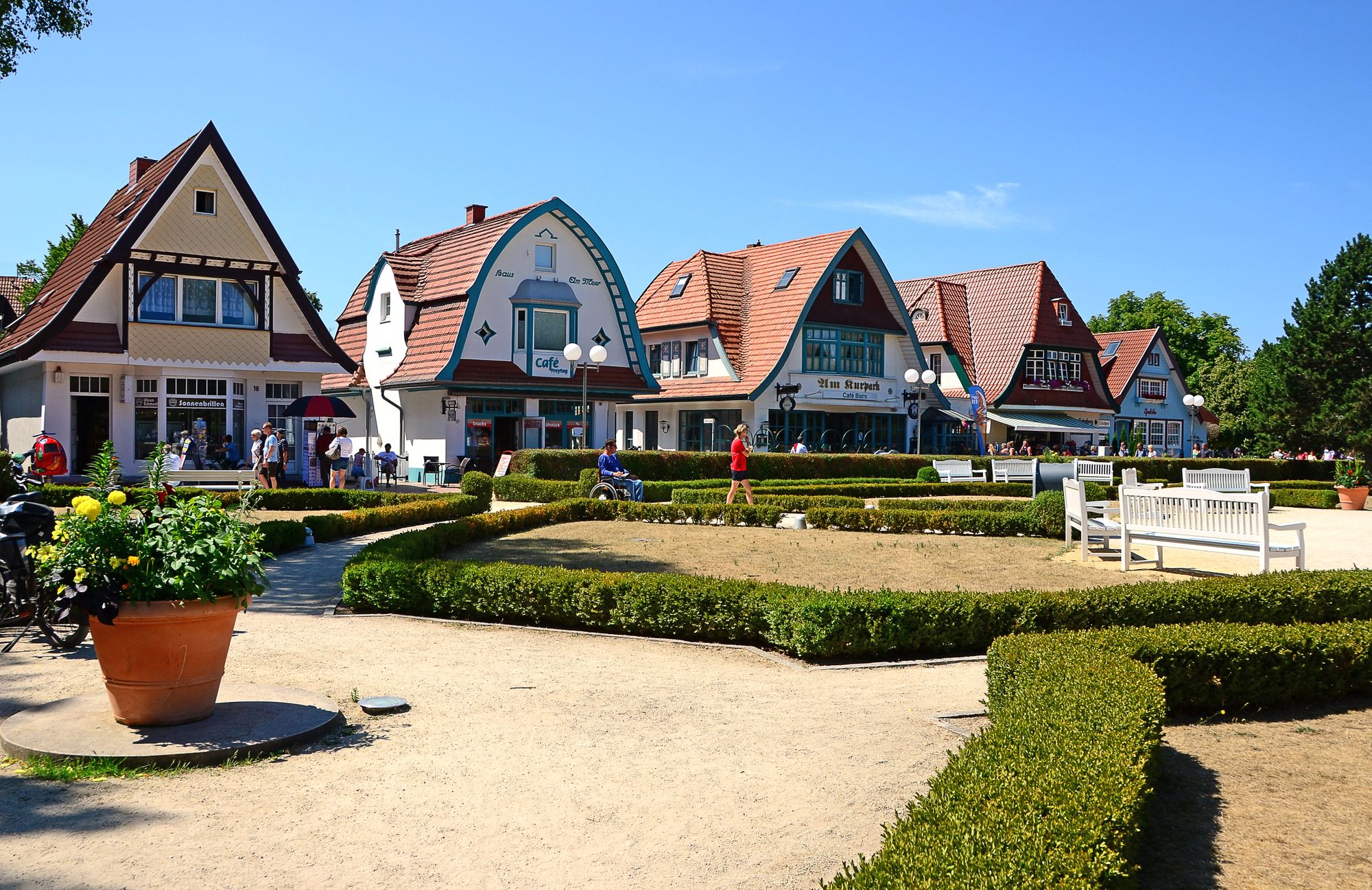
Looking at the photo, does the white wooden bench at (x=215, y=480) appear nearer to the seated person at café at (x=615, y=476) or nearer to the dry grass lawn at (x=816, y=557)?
the seated person at café at (x=615, y=476)

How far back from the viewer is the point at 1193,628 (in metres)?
8.35

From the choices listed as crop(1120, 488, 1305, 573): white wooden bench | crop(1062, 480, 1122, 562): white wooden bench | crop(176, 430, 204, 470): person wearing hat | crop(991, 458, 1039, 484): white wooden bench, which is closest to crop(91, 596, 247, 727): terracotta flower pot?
crop(1120, 488, 1305, 573): white wooden bench

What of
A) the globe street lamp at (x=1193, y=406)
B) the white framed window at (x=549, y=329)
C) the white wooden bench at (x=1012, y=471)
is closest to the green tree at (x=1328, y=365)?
the globe street lamp at (x=1193, y=406)

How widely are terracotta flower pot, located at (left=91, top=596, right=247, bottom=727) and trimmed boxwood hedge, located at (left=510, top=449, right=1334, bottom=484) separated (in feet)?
77.4

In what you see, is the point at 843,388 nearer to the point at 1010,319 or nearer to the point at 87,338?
the point at 1010,319

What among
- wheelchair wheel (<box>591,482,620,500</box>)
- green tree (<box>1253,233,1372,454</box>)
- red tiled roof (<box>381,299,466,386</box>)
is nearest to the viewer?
wheelchair wheel (<box>591,482,620,500</box>)

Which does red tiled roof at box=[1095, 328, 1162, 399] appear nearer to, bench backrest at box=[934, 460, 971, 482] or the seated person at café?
bench backrest at box=[934, 460, 971, 482]

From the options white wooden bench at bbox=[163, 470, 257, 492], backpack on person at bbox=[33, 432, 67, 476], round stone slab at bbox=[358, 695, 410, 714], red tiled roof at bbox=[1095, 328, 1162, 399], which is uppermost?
red tiled roof at bbox=[1095, 328, 1162, 399]

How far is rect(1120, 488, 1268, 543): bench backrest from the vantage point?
500 inches

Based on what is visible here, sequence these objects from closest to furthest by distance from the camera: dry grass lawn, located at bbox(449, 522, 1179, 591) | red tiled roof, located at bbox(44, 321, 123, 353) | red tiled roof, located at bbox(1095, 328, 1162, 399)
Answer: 1. dry grass lawn, located at bbox(449, 522, 1179, 591)
2. red tiled roof, located at bbox(44, 321, 123, 353)
3. red tiled roof, located at bbox(1095, 328, 1162, 399)

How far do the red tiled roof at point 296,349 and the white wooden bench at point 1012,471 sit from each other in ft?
64.4

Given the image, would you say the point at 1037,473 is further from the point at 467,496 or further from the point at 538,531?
the point at 467,496

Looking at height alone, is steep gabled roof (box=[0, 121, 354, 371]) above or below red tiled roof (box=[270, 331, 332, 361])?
above

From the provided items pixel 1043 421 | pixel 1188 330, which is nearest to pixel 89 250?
pixel 1043 421
